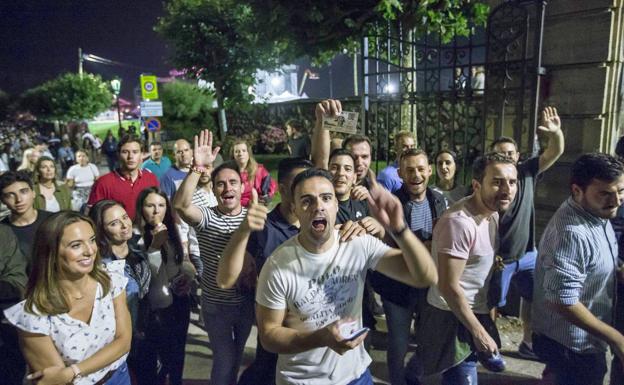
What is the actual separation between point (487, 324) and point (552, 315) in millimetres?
472

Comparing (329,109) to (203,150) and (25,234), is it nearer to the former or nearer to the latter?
(203,150)

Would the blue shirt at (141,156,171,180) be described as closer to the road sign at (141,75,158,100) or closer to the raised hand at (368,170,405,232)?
the raised hand at (368,170,405,232)

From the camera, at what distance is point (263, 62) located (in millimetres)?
14461

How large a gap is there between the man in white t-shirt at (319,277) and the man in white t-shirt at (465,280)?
0.46 meters

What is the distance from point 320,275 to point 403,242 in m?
0.40

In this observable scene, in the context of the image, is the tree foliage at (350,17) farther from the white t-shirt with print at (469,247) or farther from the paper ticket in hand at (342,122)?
the white t-shirt with print at (469,247)

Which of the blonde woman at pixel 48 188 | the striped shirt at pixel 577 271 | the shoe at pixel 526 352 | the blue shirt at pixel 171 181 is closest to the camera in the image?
the striped shirt at pixel 577 271

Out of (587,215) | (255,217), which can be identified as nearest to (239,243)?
(255,217)

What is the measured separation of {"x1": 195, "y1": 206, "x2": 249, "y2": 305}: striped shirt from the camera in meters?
3.10

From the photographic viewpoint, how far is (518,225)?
352 centimetres

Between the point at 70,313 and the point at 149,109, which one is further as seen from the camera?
the point at 149,109

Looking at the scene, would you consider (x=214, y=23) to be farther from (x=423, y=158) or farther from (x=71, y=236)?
(x=71, y=236)

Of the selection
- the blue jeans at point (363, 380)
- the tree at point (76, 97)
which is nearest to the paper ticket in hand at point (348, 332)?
the blue jeans at point (363, 380)

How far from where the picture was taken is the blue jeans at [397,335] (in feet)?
10.6
